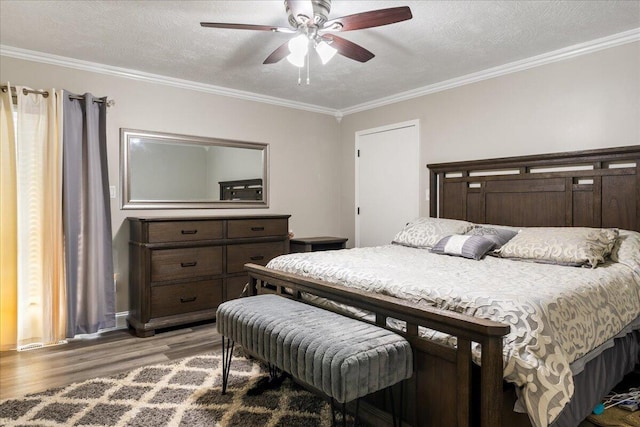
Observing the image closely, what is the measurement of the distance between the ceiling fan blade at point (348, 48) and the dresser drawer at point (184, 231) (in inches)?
78.2

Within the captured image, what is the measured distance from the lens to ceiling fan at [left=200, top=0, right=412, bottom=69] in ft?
6.93

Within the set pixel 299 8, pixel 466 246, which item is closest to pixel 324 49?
pixel 299 8

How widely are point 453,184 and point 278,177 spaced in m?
1.96

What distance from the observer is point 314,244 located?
447 centimetres

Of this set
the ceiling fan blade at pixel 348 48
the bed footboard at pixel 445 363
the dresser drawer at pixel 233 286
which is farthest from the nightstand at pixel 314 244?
the bed footboard at pixel 445 363

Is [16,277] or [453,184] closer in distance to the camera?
[16,277]

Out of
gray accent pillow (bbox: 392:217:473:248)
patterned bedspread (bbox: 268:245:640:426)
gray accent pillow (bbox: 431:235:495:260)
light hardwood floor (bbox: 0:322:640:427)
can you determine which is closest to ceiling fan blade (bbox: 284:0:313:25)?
patterned bedspread (bbox: 268:245:640:426)

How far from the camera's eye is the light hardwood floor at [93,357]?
257cm

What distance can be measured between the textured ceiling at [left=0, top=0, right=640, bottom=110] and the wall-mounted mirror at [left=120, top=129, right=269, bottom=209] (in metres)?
0.65

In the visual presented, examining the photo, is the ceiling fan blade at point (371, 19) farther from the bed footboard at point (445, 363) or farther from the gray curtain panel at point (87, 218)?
the gray curtain panel at point (87, 218)

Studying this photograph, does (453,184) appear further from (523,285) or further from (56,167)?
(56,167)

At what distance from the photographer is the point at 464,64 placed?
3.53 meters

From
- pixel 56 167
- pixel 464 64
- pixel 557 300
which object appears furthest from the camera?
pixel 464 64

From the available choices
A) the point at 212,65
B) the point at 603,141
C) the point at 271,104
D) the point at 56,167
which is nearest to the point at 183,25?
the point at 212,65
